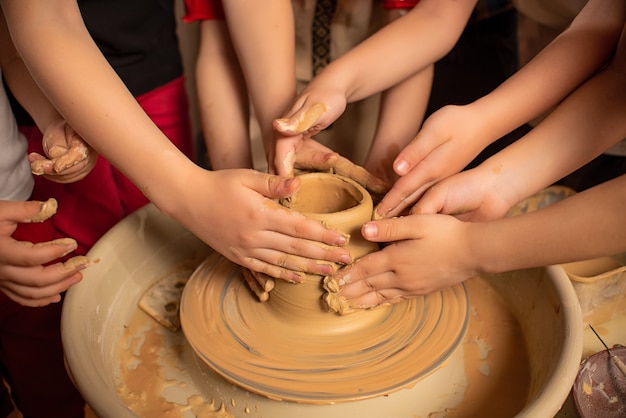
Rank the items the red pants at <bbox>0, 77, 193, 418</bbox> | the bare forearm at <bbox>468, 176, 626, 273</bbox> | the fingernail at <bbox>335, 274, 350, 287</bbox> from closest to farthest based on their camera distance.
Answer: the bare forearm at <bbox>468, 176, 626, 273</bbox>, the fingernail at <bbox>335, 274, 350, 287</bbox>, the red pants at <bbox>0, 77, 193, 418</bbox>

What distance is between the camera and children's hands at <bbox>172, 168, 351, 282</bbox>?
968 mm

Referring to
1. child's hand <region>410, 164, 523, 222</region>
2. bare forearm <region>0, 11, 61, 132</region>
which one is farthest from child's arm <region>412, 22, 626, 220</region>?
bare forearm <region>0, 11, 61, 132</region>

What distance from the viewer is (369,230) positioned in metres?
0.97

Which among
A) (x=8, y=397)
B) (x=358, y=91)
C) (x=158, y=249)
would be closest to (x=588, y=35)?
(x=358, y=91)

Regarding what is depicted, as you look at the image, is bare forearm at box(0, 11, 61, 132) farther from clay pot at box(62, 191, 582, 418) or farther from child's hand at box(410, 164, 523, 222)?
child's hand at box(410, 164, 523, 222)

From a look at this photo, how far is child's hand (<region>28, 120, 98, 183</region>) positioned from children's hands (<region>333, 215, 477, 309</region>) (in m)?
0.55

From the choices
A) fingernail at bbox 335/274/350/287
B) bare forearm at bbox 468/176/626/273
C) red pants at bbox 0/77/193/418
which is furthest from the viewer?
red pants at bbox 0/77/193/418

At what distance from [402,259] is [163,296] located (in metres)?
0.60

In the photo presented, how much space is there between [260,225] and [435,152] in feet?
1.29

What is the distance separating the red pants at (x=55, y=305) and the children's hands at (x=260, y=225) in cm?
61

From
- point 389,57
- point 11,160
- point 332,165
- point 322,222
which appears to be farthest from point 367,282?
point 11,160

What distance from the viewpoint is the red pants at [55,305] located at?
1.47 meters

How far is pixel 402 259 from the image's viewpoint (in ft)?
3.32

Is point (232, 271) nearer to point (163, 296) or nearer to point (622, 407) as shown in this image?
point (163, 296)
